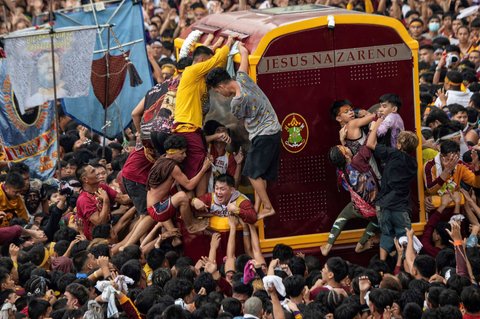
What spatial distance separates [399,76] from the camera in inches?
586

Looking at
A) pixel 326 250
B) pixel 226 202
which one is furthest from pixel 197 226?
pixel 326 250

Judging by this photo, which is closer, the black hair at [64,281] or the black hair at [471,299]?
the black hair at [471,299]

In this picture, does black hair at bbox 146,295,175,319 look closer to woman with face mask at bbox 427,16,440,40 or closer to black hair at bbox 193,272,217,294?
black hair at bbox 193,272,217,294

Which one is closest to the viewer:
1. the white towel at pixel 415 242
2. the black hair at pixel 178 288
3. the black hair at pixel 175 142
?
the black hair at pixel 178 288

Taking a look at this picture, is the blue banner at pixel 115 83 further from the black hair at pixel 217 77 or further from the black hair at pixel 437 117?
the black hair at pixel 217 77

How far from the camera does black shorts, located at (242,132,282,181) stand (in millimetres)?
14312

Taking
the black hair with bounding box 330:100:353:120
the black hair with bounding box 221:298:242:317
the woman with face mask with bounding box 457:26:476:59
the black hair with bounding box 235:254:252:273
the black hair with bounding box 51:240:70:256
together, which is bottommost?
the woman with face mask with bounding box 457:26:476:59

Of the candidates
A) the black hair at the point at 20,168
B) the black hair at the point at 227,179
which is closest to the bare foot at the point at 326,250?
the black hair at the point at 227,179

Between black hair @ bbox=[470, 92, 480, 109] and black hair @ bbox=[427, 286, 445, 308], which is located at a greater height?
black hair @ bbox=[427, 286, 445, 308]

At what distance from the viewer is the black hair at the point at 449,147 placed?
48.3 feet

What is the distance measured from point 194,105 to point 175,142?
49cm

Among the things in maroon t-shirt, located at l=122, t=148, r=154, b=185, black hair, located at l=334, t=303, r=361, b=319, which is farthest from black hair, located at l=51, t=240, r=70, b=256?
black hair, located at l=334, t=303, r=361, b=319

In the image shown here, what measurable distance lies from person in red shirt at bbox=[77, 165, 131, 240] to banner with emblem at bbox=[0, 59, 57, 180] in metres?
2.04

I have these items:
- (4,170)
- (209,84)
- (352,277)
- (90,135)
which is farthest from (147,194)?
(90,135)
